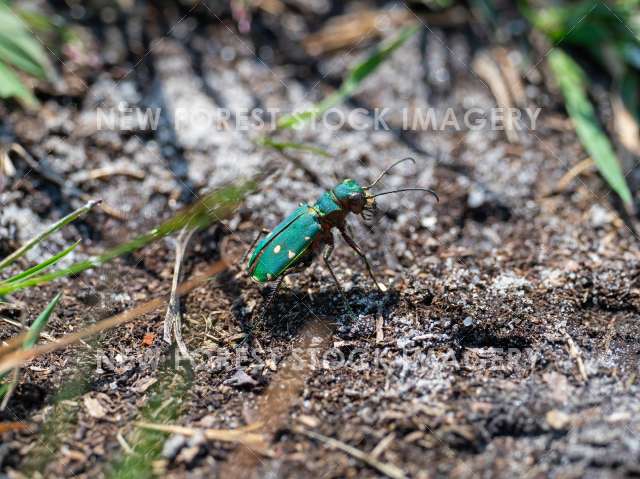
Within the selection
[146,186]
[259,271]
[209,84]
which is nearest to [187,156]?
[146,186]

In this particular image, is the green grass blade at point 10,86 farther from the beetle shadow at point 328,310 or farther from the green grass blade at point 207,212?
the beetle shadow at point 328,310

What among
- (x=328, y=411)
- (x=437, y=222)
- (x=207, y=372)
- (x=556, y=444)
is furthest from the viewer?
(x=437, y=222)

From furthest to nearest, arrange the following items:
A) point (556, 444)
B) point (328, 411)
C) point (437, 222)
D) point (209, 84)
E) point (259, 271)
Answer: point (209, 84) < point (437, 222) < point (259, 271) < point (328, 411) < point (556, 444)

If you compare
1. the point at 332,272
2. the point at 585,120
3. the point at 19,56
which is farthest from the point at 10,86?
the point at 585,120

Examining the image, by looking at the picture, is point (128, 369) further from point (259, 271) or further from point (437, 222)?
point (437, 222)

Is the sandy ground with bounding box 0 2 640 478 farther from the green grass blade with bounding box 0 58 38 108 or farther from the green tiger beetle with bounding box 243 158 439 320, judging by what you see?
the green grass blade with bounding box 0 58 38 108

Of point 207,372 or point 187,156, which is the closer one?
point 207,372

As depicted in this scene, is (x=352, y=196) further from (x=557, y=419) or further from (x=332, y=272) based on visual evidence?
(x=557, y=419)
